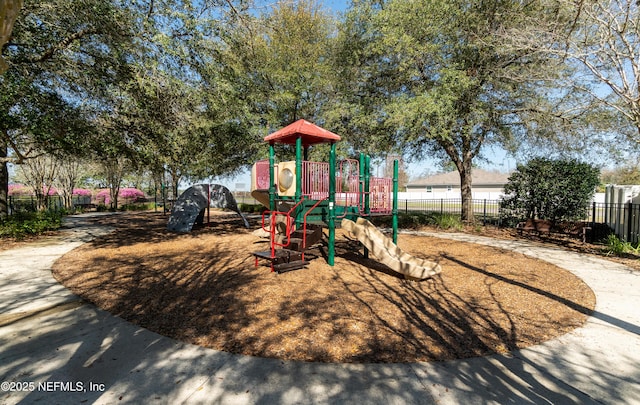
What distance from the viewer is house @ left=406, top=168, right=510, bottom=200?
46.8 meters

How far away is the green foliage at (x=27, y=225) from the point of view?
10.8 m

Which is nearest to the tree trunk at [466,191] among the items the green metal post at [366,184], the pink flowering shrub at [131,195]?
the green metal post at [366,184]

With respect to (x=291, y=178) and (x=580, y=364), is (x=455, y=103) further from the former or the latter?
(x=580, y=364)

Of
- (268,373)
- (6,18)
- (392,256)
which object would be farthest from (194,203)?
(6,18)

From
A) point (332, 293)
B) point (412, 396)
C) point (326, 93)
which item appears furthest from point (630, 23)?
point (326, 93)

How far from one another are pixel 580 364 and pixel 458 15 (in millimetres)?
12186

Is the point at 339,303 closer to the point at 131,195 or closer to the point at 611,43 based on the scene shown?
the point at 611,43

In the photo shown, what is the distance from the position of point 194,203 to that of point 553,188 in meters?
15.5

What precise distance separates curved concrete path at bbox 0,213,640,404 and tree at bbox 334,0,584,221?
877 cm

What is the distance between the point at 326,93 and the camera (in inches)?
647

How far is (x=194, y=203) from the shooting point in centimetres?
1464

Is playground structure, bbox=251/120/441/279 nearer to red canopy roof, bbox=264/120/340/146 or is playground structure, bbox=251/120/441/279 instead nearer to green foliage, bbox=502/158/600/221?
red canopy roof, bbox=264/120/340/146

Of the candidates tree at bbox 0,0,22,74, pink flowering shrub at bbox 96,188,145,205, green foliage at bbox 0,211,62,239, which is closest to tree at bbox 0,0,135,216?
green foliage at bbox 0,211,62,239

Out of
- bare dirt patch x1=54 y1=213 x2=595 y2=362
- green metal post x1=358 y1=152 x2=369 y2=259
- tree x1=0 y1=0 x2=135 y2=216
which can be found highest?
tree x1=0 y1=0 x2=135 y2=216
